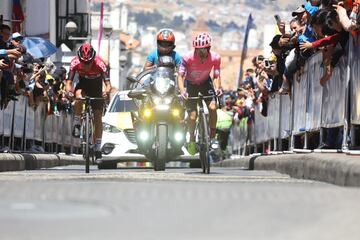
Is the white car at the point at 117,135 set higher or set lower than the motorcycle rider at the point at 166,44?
lower

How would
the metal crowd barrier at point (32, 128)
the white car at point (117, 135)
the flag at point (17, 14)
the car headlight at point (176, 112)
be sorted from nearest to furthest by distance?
the car headlight at point (176, 112), the metal crowd barrier at point (32, 128), the white car at point (117, 135), the flag at point (17, 14)

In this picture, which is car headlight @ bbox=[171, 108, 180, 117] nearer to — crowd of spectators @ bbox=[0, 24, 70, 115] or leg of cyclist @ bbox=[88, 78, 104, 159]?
leg of cyclist @ bbox=[88, 78, 104, 159]

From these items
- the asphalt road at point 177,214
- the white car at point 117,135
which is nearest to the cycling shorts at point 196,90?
the white car at point 117,135

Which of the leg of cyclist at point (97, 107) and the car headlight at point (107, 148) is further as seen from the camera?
the car headlight at point (107, 148)

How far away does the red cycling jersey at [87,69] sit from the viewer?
18.2m

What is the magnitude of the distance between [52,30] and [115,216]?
5711 cm

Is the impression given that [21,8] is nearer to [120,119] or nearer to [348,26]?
[120,119]

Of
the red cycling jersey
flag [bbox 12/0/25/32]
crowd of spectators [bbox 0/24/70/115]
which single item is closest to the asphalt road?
the red cycling jersey

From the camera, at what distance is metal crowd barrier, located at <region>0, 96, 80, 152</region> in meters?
20.8

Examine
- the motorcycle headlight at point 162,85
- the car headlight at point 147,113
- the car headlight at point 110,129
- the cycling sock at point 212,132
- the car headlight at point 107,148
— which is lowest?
the car headlight at point 107,148

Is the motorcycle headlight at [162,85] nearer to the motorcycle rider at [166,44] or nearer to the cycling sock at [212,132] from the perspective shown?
the cycling sock at [212,132]

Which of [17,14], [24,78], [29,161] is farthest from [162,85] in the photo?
[17,14]

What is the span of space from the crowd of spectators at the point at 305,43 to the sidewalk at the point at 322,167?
1298 millimetres

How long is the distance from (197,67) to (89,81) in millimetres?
2093
